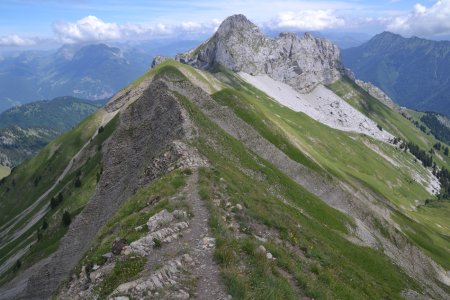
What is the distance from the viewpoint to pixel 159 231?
83.4 feet

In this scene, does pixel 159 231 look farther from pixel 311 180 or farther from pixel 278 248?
pixel 311 180

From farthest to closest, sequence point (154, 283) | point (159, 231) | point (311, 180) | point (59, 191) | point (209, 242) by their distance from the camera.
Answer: point (59, 191) < point (311, 180) < point (159, 231) < point (209, 242) < point (154, 283)

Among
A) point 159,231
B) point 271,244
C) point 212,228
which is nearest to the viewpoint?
point 159,231

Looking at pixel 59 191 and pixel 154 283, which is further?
pixel 59 191

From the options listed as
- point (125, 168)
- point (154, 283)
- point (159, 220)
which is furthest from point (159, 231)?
point (125, 168)

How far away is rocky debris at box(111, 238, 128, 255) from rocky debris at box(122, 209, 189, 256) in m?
0.48

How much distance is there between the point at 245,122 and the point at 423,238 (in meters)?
60.0

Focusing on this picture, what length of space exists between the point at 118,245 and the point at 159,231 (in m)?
2.64

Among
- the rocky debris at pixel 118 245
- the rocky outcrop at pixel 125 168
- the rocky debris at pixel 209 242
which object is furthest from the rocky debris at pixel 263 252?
the rocky outcrop at pixel 125 168

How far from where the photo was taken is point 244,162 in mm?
56219

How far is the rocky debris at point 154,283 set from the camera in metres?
18.8

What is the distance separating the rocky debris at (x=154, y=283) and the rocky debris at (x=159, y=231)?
2938 millimetres

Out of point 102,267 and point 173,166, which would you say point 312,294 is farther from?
point 173,166

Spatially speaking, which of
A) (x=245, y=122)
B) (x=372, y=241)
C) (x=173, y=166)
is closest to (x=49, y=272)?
(x=173, y=166)
